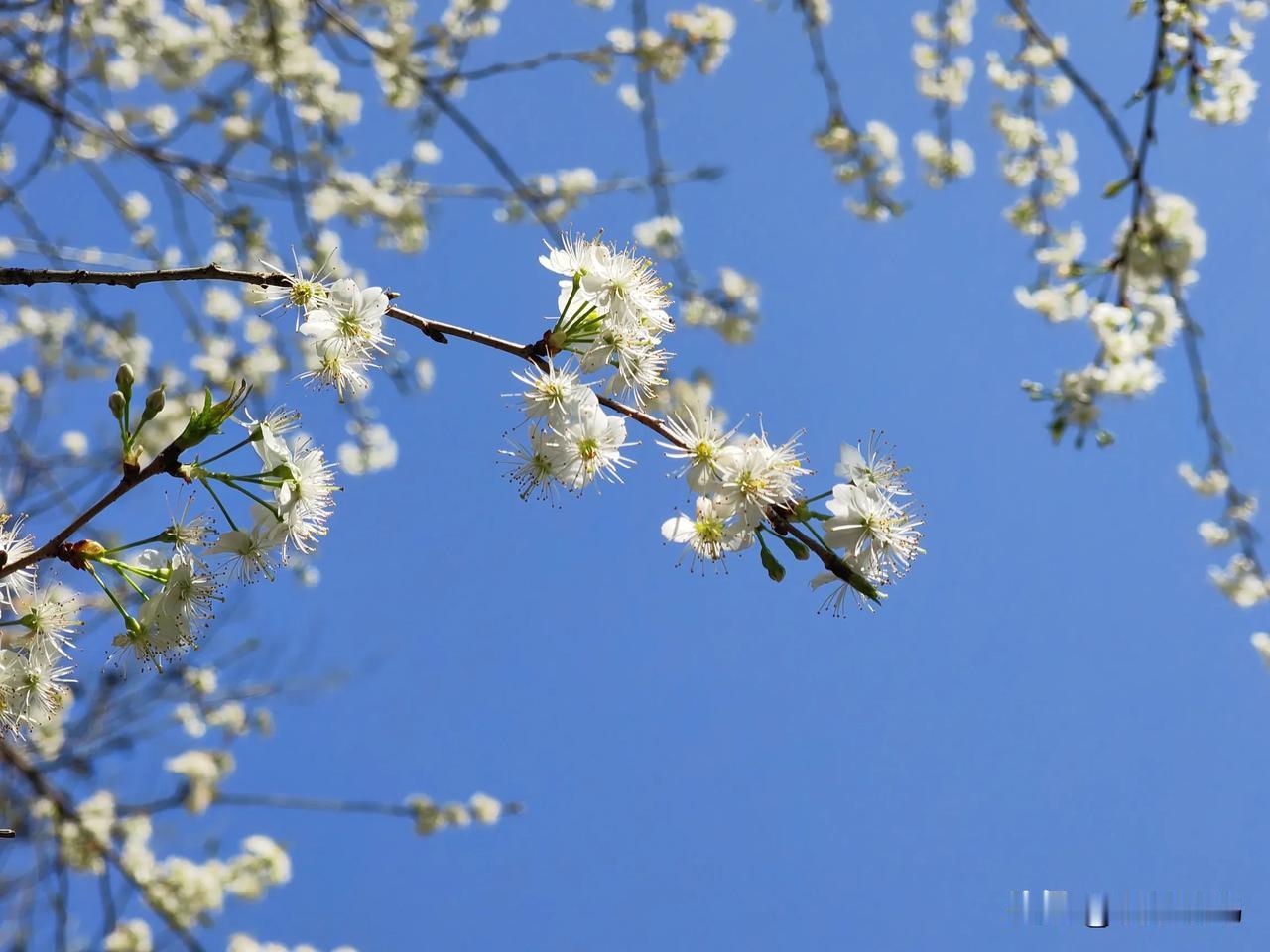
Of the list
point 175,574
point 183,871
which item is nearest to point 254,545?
point 175,574

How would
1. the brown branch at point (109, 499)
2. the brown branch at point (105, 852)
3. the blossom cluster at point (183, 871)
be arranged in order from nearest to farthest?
the brown branch at point (109, 499), the brown branch at point (105, 852), the blossom cluster at point (183, 871)

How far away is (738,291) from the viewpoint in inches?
218

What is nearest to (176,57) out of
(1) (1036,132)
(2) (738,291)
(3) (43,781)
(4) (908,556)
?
(2) (738,291)

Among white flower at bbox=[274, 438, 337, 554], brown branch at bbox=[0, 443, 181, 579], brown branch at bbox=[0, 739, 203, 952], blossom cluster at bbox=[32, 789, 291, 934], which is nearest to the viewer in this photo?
brown branch at bbox=[0, 443, 181, 579]

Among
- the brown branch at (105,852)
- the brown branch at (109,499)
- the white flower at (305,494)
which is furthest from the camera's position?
the brown branch at (105,852)

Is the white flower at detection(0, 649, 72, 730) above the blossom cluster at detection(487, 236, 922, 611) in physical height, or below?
below

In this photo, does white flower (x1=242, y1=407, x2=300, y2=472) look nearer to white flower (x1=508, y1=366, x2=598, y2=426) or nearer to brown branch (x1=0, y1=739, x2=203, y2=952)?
white flower (x1=508, y1=366, x2=598, y2=426)

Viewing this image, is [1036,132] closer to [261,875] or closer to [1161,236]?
[1161,236]

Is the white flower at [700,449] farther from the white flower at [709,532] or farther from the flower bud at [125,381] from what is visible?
the flower bud at [125,381]

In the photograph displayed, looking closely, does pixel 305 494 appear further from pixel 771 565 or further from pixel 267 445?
pixel 771 565

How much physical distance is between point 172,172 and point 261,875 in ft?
9.00

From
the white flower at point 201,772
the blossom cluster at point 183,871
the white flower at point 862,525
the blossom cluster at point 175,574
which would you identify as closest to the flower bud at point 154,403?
the blossom cluster at point 175,574

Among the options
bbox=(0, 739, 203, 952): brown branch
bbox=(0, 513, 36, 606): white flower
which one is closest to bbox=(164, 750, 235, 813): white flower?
bbox=(0, 739, 203, 952): brown branch

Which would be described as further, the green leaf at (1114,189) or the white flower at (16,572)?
the green leaf at (1114,189)
